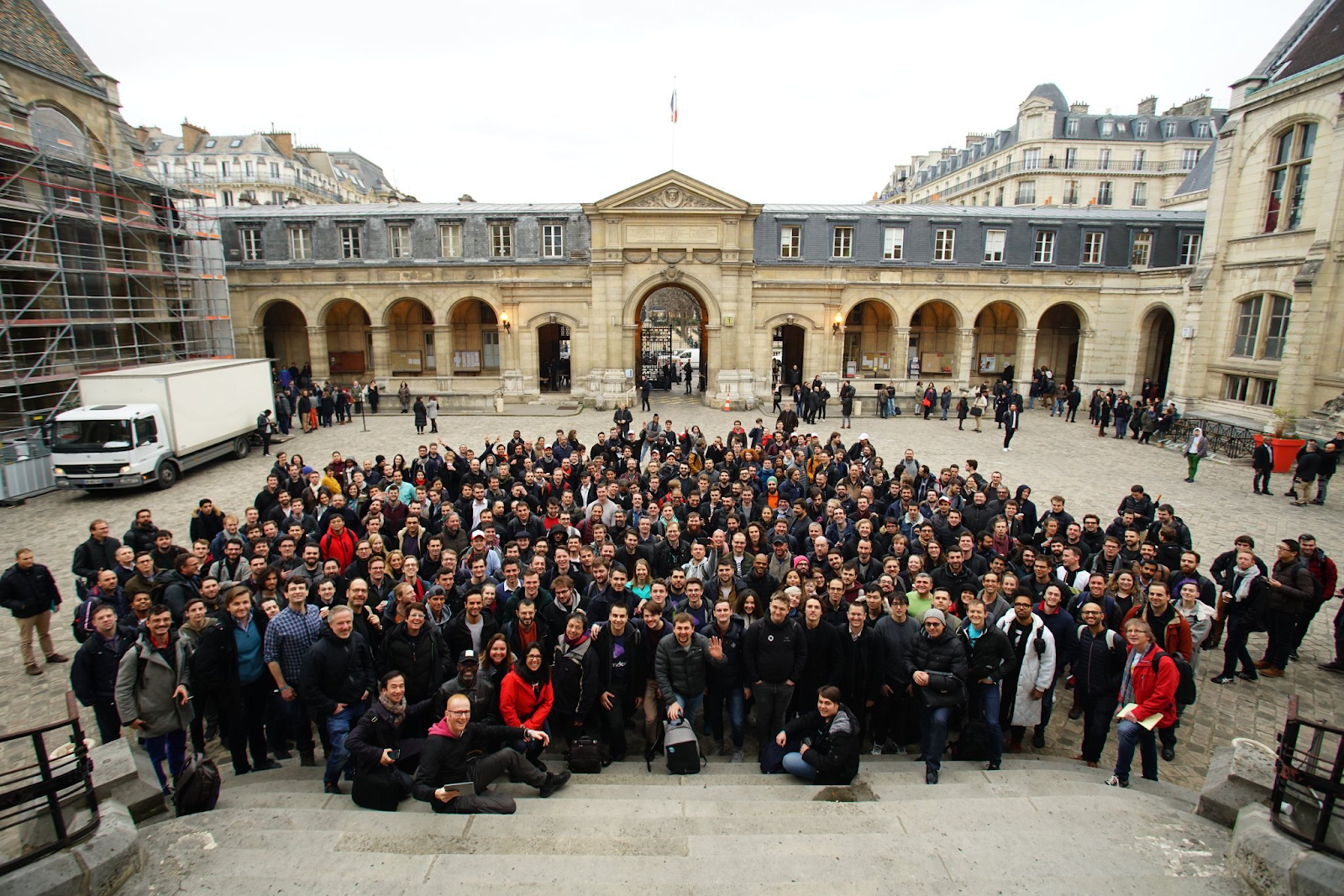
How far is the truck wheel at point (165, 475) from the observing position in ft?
51.3

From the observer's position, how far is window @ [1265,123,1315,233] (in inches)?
796

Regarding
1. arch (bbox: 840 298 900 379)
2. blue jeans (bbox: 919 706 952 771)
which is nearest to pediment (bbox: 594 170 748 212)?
arch (bbox: 840 298 900 379)

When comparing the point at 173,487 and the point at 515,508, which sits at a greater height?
the point at 515,508

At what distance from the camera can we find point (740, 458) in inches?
532

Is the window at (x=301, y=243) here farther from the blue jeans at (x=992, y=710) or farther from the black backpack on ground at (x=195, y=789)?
the blue jeans at (x=992, y=710)

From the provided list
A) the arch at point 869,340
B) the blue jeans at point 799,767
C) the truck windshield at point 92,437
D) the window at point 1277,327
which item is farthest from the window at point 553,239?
the blue jeans at point 799,767

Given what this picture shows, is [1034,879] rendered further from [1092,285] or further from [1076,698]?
[1092,285]

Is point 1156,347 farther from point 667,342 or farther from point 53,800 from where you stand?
point 53,800

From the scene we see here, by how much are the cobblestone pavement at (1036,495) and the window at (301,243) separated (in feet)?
27.2

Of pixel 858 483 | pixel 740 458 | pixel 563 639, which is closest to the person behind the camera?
pixel 563 639

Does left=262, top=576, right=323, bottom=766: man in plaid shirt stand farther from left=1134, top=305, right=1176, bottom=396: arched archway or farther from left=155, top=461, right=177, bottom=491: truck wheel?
left=1134, top=305, right=1176, bottom=396: arched archway

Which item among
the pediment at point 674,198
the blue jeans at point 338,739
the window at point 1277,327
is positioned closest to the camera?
the blue jeans at point 338,739

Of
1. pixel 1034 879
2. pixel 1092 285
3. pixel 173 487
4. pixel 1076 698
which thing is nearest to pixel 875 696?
pixel 1076 698

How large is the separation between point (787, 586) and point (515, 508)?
14.0ft
